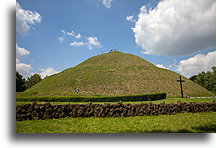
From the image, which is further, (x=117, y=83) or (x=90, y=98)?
(x=117, y=83)

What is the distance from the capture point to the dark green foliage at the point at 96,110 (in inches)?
235

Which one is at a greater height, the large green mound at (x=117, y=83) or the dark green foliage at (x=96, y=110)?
the large green mound at (x=117, y=83)

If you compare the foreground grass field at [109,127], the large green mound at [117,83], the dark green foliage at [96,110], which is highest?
the large green mound at [117,83]

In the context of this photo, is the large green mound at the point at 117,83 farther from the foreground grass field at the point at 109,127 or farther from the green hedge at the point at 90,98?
the foreground grass field at the point at 109,127

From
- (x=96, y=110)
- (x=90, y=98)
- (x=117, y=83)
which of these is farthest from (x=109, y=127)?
(x=117, y=83)

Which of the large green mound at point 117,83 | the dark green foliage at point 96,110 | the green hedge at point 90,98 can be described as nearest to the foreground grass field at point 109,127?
the dark green foliage at point 96,110

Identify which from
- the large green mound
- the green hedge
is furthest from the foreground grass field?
the large green mound

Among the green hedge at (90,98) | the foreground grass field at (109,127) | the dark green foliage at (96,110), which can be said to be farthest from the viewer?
the green hedge at (90,98)

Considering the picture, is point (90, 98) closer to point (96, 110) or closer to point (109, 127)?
point (96, 110)

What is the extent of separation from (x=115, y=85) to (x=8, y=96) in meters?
21.3

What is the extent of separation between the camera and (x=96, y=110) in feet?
21.8

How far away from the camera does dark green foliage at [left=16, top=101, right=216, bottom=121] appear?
598 cm

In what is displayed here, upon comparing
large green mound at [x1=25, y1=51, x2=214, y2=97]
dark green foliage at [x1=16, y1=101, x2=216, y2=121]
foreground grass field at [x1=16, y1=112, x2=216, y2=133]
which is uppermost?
large green mound at [x1=25, y1=51, x2=214, y2=97]

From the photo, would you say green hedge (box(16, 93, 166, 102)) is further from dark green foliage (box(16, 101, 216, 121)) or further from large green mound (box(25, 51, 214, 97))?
dark green foliage (box(16, 101, 216, 121))
